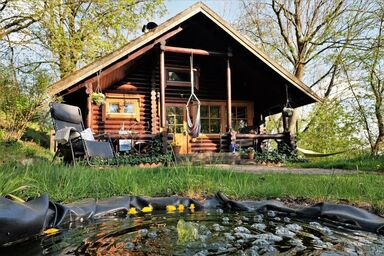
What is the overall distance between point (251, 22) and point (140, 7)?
269 inches

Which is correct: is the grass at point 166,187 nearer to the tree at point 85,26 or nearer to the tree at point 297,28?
the tree at point 85,26

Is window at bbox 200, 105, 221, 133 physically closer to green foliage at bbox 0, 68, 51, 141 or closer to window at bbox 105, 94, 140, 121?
window at bbox 105, 94, 140, 121

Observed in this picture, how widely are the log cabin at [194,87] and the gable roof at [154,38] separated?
0.03 m

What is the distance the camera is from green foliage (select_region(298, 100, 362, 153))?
19.8 meters

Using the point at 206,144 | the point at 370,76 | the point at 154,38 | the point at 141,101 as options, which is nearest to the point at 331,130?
the point at 370,76

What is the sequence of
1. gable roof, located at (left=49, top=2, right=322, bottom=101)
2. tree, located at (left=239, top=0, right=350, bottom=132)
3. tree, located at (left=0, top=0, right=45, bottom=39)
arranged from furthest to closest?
tree, located at (left=239, top=0, right=350, bottom=132)
tree, located at (left=0, top=0, right=45, bottom=39)
gable roof, located at (left=49, top=2, right=322, bottom=101)

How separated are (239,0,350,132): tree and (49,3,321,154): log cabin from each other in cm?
661

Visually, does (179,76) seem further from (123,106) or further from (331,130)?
(331,130)

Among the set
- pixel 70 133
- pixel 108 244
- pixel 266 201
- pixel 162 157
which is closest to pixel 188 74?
pixel 162 157

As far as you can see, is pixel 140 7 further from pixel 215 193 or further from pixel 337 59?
pixel 215 193

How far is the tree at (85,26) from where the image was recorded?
49.0 ft

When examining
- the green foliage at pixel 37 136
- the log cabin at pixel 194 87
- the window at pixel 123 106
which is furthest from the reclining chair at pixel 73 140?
the green foliage at pixel 37 136

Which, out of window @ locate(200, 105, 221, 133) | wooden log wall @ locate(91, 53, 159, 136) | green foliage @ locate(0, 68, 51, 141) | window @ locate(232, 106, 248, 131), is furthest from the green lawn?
window @ locate(232, 106, 248, 131)

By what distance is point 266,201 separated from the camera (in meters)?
3.19
